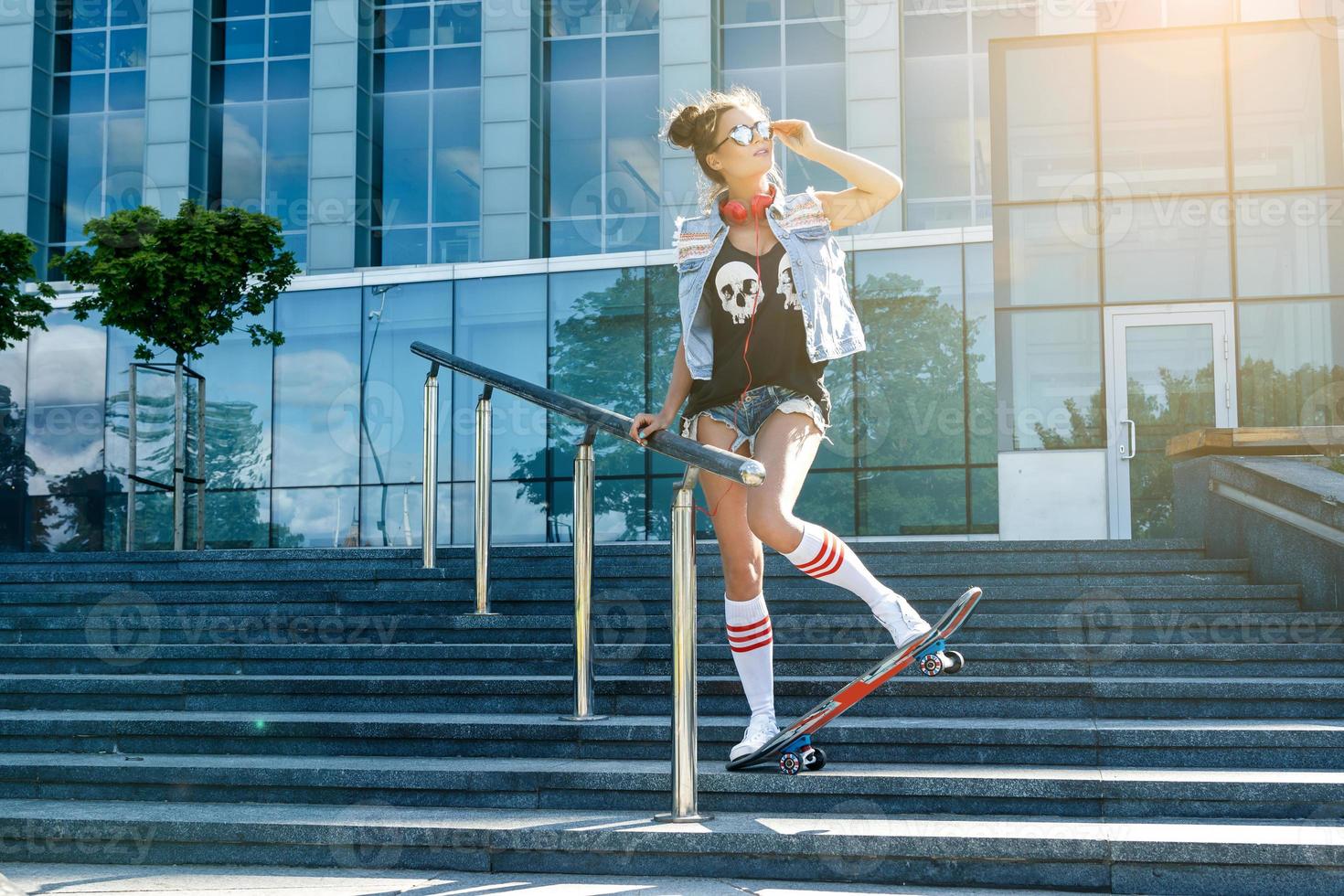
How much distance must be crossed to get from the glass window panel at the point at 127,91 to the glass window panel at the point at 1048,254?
1509 centimetres

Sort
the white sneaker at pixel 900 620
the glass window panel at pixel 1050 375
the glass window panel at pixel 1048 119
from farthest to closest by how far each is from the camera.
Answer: the glass window panel at pixel 1048 119, the glass window panel at pixel 1050 375, the white sneaker at pixel 900 620

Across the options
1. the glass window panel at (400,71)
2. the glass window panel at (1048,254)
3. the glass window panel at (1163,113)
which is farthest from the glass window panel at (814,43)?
the glass window panel at (1048,254)

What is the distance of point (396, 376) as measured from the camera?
19016 millimetres

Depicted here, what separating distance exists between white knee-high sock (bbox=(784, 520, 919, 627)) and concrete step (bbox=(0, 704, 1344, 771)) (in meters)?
0.53

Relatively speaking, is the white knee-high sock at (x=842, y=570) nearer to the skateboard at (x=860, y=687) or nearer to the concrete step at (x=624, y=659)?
the skateboard at (x=860, y=687)

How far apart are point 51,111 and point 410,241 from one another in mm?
6734

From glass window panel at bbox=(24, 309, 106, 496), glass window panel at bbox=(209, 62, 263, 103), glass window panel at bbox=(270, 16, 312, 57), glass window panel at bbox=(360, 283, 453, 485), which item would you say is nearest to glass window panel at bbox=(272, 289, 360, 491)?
glass window panel at bbox=(360, 283, 453, 485)

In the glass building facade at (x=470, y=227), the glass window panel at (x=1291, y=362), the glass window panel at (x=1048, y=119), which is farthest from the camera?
the glass building facade at (x=470, y=227)

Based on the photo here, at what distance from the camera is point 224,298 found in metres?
13.7

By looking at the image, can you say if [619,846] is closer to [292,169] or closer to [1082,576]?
[1082,576]

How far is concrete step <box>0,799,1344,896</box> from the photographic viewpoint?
10.5ft

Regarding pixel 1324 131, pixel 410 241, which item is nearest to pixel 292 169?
pixel 410 241

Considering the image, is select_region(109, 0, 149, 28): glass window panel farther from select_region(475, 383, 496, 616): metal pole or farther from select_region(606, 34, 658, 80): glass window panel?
select_region(475, 383, 496, 616): metal pole

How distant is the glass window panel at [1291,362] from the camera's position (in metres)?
12.6
